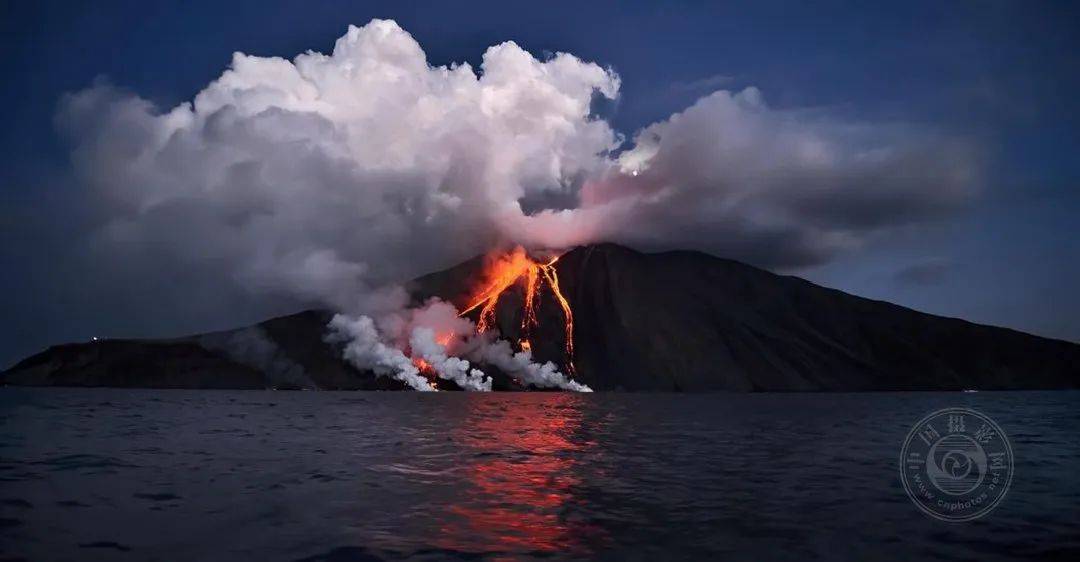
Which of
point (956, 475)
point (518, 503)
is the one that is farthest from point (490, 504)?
point (956, 475)

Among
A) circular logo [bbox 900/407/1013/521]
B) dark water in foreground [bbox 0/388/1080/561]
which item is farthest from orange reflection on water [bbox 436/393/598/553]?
circular logo [bbox 900/407/1013/521]

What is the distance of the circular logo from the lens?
969 inches

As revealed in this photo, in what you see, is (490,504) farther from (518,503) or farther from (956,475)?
(956,475)

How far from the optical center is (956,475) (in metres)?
32.3

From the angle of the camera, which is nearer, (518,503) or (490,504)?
(490,504)

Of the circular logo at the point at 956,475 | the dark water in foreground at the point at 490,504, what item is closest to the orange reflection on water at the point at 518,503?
the dark water in foreground at the point at 490,504

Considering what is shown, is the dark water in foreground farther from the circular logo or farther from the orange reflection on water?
the circular logo

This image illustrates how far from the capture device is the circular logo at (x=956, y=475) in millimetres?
24625

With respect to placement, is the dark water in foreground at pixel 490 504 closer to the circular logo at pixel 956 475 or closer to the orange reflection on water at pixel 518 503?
the orange reflection on water at pixel 518 503

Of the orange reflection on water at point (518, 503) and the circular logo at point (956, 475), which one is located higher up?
the orange reflection on water at point (518, 503)

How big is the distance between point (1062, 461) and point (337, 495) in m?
42.2

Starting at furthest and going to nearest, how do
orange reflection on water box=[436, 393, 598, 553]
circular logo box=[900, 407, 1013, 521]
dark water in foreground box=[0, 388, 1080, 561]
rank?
1. circular logo box=[900, 407, 1013, 521]
2. orange reflection on water box=[436, 393, 598, 553]
3. dark water in foreground box=[0, 388, 1080, 561]

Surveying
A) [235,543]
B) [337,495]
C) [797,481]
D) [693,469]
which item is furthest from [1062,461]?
[235,543]

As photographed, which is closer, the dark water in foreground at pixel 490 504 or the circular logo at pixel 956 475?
the dark water in foreground at pixel 490 504
